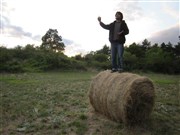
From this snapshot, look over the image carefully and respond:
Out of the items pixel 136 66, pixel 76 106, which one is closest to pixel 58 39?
pixel 136 66

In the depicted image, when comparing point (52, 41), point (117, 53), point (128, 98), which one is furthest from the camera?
point (52, 41)

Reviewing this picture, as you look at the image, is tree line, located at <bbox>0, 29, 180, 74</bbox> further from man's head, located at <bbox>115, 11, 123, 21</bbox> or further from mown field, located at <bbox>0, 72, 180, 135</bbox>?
man's head, located at <bbox>115, 11, 123, 21</bbox>

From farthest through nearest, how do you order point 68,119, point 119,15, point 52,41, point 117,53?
1. point 52,41
2. point 117,53
3. point 119,15
4. point 68,119

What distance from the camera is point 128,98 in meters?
9.21

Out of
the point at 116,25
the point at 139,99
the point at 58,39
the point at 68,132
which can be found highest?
the point at 58,39

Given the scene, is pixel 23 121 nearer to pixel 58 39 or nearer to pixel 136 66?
pixel 136 66

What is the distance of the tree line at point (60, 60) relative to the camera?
139 feet

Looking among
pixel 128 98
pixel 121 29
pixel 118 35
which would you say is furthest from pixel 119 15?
pixel 128 98

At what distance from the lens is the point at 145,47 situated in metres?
67.8

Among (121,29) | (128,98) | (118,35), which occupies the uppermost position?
(121,29)

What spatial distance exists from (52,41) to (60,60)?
15014 mm

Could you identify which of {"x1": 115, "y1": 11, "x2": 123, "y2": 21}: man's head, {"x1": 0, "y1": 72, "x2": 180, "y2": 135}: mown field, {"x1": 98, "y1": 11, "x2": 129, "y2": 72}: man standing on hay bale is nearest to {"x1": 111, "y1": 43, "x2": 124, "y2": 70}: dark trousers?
{"x1": 98, "y1": 11, "x2": 129, "y2": 72}: man standing on hay bale

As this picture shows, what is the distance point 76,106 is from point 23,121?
2772 millimetres

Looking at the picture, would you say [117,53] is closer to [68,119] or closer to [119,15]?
[119,15]
